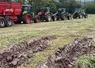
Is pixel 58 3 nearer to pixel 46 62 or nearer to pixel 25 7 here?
pixel 25 7

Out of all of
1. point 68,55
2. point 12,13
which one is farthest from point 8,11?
point 68,55

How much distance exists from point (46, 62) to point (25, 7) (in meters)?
18.4

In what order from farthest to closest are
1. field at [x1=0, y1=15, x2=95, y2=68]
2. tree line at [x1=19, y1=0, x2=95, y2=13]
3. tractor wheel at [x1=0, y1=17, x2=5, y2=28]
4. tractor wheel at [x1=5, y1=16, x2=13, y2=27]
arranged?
tree line at [x1=19, y1=0, x2=95, y2=13]
tractor wheel at [x1=5, y1=16, x2=13, y2=27]
tractor wheel at [x1=0, y1=17, x2=5, y2=28]
field at [x1=0, y1=15, x2=95, y2=68]

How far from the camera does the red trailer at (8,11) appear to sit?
20547 mm

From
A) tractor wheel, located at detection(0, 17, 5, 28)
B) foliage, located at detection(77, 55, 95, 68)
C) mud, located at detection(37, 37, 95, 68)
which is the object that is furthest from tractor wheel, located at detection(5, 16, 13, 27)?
foliage, located at detection(77, 55, 95, 68)

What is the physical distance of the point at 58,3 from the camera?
5491cm

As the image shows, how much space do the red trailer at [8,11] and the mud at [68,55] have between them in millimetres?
9301

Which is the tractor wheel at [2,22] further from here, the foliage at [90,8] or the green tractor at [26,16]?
the foliage at [90,8]

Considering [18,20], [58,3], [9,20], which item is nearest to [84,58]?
[9,20]

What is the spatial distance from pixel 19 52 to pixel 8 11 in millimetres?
12382

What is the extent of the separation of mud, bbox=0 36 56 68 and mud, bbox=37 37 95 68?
29.8 inches

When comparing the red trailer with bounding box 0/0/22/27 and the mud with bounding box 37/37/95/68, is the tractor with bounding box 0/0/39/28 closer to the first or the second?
the red trailer with bounding box 0/0/22/27

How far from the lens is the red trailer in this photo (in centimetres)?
2055

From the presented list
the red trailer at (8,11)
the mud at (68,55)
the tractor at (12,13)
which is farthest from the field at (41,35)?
the tractor at (12,13)
